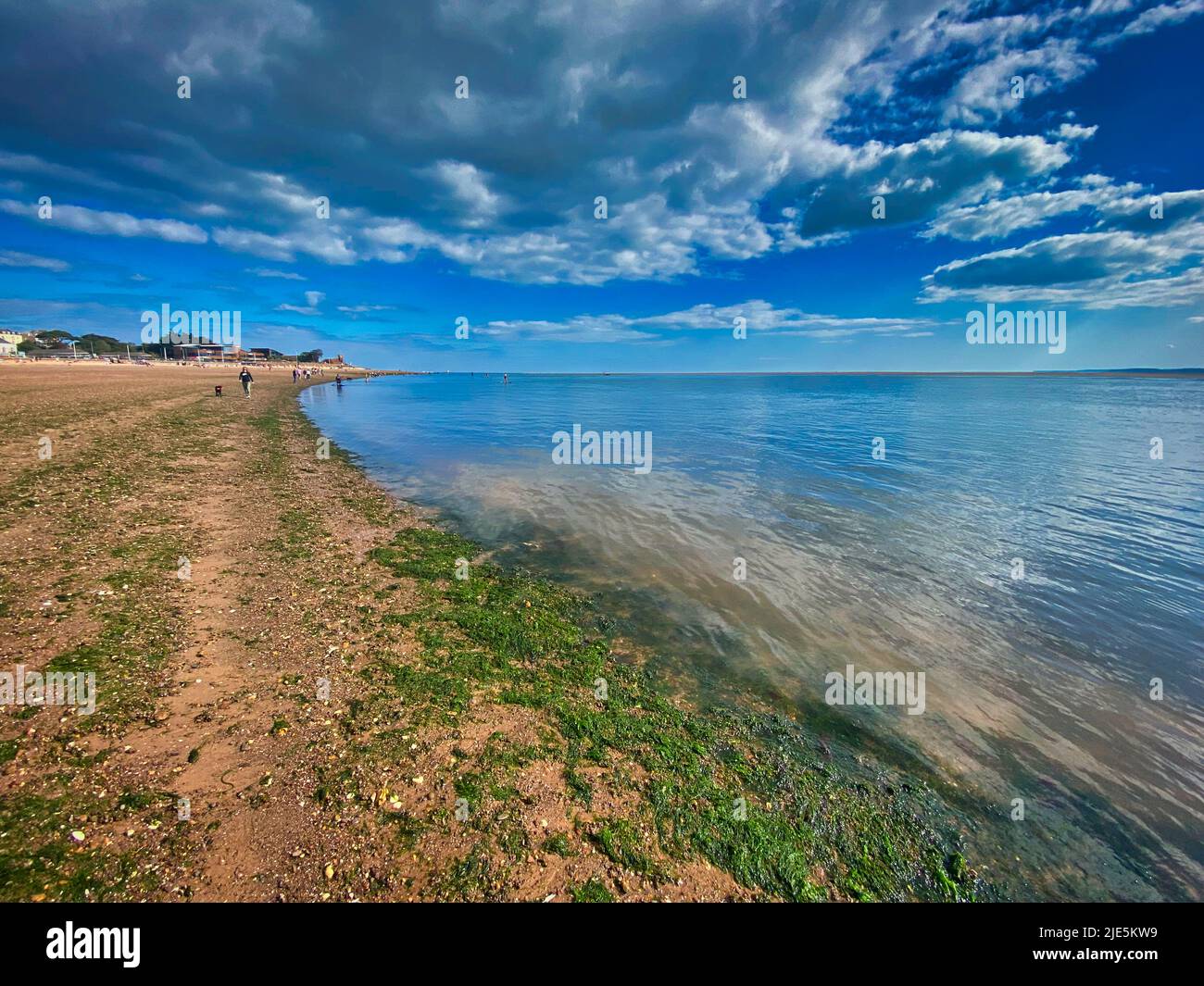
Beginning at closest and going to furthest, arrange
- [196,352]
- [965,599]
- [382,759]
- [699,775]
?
1. [382,759]
2. [699,775]
3. [965,599]
4. [196,352]

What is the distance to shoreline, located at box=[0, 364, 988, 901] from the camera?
175 inches

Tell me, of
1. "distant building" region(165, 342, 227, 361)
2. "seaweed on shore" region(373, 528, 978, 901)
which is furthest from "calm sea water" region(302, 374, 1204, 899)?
"distant building" region(165, 342, 227, 361)

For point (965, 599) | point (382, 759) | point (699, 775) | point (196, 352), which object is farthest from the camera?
point (196, 352)

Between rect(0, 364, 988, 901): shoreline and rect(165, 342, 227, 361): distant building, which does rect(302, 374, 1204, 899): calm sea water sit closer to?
rect(0, 364, 988, 901): shoreline

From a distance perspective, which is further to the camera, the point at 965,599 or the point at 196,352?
the point at 196,352

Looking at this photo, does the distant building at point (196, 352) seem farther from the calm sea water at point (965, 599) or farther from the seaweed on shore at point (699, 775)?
the seaweed on shore at point (699, 775)

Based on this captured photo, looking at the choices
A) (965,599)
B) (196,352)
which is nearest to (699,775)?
(965,599)

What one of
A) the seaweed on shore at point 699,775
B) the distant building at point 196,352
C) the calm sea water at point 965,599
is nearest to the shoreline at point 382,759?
the seaweed on shore at point 699,775

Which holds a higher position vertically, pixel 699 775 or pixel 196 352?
pixel 196 352

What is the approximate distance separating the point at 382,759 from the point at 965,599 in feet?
44.9

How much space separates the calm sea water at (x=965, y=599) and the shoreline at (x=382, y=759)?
4.25 ft

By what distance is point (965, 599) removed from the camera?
39.0 ft

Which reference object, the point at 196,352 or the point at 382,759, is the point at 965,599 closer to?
the point at 382,759
